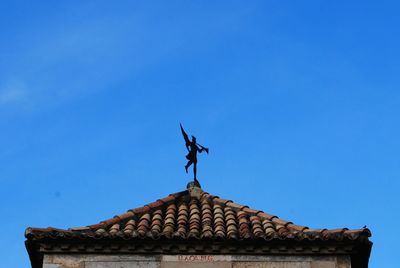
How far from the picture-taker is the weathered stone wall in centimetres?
1731

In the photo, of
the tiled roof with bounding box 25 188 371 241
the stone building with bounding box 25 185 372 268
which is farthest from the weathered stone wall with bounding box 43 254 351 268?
the tiled roof with bounding box 25 188 371 241

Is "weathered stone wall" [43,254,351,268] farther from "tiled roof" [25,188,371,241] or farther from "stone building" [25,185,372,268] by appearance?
"tiled roof" [25,188,371,241]

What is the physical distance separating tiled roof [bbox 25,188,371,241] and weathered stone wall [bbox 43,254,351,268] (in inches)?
13.8

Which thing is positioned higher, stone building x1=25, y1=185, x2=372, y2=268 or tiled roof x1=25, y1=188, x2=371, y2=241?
tiled roof x1=25, y1=188, x2=371, y2=241

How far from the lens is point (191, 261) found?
17.3 m

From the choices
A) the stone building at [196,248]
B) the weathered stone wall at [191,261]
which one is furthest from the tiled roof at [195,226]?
the weathered stone wall at [191,261]

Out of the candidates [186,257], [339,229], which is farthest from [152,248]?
[339,229]

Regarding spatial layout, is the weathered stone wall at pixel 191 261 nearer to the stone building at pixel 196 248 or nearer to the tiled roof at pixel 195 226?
the stone building at pixel 196 248

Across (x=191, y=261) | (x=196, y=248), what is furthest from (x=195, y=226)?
(x=191, y=261)

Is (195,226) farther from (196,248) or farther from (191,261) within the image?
(191,261)

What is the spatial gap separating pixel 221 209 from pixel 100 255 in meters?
3.21

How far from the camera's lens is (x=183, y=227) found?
18156 mm

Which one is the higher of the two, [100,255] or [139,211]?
[139,211]

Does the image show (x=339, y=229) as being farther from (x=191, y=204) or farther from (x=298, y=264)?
(x=191, y=204)
